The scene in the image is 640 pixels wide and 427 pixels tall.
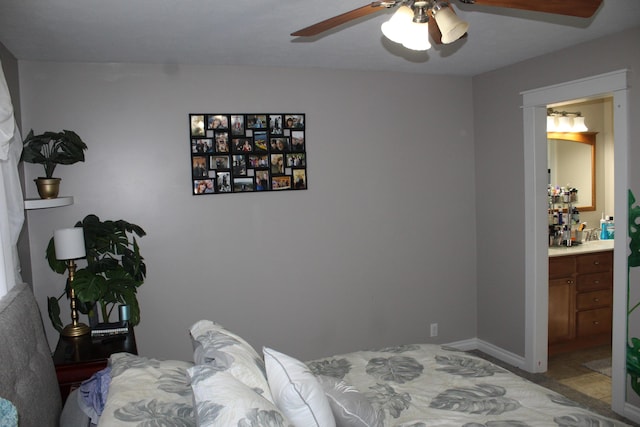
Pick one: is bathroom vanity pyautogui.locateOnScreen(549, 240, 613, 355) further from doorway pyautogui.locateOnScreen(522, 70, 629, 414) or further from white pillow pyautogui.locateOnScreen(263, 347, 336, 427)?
white pillow pyautogui.locateOnScreen(263, 347, 336, 427)

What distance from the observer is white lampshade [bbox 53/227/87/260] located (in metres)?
2.81

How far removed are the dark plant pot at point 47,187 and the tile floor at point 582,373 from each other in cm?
394

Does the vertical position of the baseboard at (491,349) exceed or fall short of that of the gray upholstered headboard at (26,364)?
it falls short

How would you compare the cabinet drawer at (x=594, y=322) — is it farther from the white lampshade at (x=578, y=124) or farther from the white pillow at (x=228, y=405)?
the white pillow at (x=228, y=405)

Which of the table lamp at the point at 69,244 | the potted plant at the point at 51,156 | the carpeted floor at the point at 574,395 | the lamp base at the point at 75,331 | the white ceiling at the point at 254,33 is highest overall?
the white ceiling at the point at 254,33

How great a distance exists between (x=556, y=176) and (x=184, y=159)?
3.83m

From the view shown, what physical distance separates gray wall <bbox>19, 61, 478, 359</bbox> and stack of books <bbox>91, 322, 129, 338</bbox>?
0.68 meters

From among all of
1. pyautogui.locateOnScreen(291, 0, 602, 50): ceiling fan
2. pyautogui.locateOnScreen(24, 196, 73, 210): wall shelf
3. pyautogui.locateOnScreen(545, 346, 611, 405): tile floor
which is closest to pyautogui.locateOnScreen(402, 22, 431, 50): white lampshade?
pyautogui.locateOnScreen(291, 0, 602, 50): ceiling fan

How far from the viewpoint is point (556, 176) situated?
5.18 meters

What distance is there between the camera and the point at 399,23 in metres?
1.89

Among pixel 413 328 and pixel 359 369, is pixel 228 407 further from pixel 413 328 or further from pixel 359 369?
pixel 413 328

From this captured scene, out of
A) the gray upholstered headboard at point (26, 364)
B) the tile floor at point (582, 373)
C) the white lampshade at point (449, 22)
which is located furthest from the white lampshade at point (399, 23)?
the tile floor at point (582, 373)

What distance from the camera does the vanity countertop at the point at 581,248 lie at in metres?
4.45

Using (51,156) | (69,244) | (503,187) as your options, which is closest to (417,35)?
(69,244)
